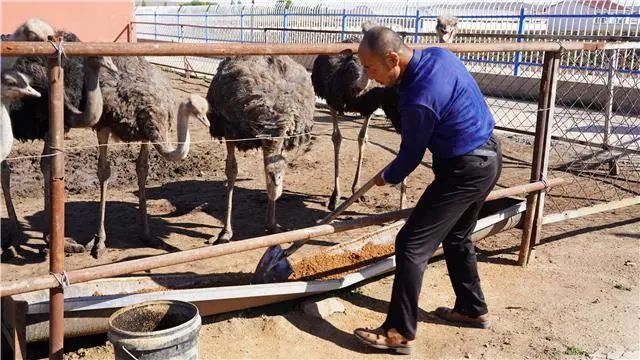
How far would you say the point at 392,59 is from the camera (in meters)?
3.55

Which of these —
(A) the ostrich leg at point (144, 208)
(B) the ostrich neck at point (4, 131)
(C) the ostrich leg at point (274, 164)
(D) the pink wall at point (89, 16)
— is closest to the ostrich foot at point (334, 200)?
(C) the ostrich leg at point (274, 164)

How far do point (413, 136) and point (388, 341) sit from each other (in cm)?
117

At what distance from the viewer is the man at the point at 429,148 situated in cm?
357

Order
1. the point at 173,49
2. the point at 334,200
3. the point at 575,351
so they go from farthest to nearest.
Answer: the point at 334,200, the point at 575,351, the point at 173,49

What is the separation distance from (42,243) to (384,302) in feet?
9.99

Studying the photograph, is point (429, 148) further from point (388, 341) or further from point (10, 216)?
point (10, 216)

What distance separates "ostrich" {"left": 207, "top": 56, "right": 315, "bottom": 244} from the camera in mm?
5867

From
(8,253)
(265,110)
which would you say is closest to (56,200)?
(8,253)

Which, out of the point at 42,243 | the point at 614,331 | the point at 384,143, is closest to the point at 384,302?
the point at 614,331

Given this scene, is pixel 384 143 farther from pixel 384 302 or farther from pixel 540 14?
pixel 540 14

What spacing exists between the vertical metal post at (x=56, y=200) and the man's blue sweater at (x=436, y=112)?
1620mm

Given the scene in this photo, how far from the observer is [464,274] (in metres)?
4.36

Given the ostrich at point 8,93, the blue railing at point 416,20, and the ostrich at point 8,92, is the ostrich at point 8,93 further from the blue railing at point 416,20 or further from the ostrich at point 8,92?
the blue railing at point 416,20

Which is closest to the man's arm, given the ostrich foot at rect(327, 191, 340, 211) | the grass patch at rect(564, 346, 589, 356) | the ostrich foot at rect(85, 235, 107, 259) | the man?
the man
